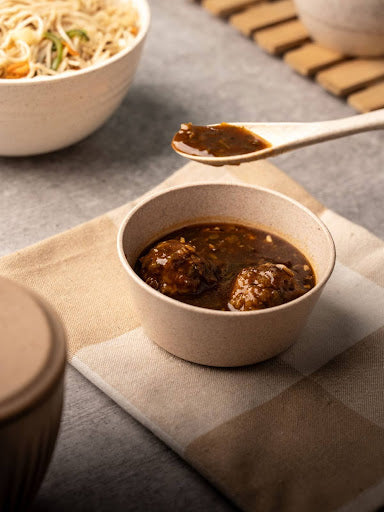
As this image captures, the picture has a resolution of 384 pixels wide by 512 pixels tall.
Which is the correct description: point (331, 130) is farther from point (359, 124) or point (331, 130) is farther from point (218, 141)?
point (218, 141)

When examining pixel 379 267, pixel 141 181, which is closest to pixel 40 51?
pixel 141 181

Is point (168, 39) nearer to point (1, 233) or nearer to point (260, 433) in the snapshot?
point (1, 233)

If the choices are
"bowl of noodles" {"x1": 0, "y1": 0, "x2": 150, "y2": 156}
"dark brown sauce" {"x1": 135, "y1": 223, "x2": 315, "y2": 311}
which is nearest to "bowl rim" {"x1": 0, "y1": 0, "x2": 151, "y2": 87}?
"bowl of noodles" {"x1": 0, "y1": 0, "x2": 150, "y2": 156}

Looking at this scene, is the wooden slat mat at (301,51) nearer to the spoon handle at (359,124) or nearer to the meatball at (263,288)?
the spoon handle at (359,124)

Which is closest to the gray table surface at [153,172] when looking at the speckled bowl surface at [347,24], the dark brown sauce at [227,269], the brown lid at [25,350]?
the speckled bowl surface at [347,24]

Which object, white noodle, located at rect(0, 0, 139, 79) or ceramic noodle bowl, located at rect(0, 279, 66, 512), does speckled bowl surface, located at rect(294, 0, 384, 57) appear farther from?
ceramic noodle bowl, located at rect(0, 279, 66, 512)

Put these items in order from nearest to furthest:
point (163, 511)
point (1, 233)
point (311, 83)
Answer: point (163, 511), point (1, 233), point (311, 83)
